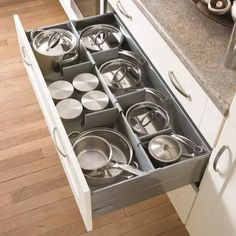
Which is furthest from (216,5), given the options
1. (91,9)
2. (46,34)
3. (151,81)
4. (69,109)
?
(91,9)

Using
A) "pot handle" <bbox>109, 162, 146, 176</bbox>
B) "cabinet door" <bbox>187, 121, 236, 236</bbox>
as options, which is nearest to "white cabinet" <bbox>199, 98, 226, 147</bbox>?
"cabinet door" <bbox>187, 121, 236, 236</bbox>

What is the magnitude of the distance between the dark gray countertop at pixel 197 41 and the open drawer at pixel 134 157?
0.19 metres

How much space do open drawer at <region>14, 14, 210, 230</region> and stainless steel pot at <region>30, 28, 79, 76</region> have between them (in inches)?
2.0

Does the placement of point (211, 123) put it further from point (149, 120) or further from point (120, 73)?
point (120, 73)

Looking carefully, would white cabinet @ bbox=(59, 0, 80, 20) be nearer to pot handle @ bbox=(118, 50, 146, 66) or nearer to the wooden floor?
the wooden floor

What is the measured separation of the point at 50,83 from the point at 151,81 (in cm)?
37

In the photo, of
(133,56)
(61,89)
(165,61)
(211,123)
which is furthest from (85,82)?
(211,123)

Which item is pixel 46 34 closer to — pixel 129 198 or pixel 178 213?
pixel 129 198

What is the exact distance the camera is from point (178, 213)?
4.89 feet

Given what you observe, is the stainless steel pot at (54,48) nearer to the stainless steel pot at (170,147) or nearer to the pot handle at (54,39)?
the pot handle at (54,39)

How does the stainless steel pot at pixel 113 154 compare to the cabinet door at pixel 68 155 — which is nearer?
the cabinet door at pixel 68 155

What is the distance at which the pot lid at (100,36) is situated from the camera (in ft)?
5.04

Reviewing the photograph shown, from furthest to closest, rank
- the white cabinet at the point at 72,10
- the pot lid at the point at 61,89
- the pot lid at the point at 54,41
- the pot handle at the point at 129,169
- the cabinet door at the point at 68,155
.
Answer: the white cabinet at the point at 72,10
the pot lid at the point at 54,41
the pot lid at the point at 61,89
the pot handle at the point at 129,169
the cabinet door at the point at 68,155

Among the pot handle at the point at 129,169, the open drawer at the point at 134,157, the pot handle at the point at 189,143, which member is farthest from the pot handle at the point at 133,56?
the pot handle at the point at 129,169
